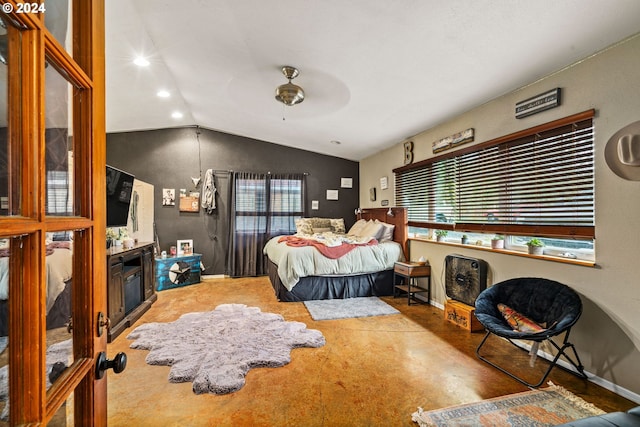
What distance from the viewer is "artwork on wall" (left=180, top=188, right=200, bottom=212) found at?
18.2 ft

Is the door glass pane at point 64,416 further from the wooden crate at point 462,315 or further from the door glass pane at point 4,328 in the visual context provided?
the wooden crate at point 462,315

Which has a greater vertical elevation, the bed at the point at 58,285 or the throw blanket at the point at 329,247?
the bed at the point at 58,285

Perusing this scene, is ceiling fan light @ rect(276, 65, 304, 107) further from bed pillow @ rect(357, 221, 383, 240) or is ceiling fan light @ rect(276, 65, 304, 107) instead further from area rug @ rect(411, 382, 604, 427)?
area rug @ rect(411, 382, 604, 427)

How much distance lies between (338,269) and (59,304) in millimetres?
3625

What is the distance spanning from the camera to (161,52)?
3.03m

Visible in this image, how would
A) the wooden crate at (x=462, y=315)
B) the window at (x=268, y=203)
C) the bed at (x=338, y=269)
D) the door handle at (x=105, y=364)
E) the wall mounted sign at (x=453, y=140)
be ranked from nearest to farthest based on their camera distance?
the door handle at (x=105, y=364), the wooden crate at (x=462, y=315), the wall mounted sign at (x=453, y=140), the bed at (x=338, y=269), the window at (x=268, y=203)

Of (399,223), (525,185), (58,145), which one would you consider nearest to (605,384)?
(525,185)

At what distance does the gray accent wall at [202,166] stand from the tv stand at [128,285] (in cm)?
159

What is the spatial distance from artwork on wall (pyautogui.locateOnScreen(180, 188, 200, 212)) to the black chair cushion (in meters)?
4.93

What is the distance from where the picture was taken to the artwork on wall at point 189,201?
5535 millimetres

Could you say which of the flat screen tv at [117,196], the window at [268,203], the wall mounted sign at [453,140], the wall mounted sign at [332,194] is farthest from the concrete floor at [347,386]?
the wall mounted sign at [332,194]

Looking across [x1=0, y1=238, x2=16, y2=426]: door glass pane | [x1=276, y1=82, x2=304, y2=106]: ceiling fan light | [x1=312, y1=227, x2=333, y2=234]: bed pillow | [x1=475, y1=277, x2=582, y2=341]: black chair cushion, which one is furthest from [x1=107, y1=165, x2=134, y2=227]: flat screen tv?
[x1=475, y1=277, x2=582, y2=341]: black chair cushion

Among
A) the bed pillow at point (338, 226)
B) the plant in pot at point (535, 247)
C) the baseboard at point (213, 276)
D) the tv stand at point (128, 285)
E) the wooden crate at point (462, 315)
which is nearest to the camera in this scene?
the plant in pot at point (535, 247)

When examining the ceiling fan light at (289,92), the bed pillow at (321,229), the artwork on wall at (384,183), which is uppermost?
the ceiling fan light at (289,92)
